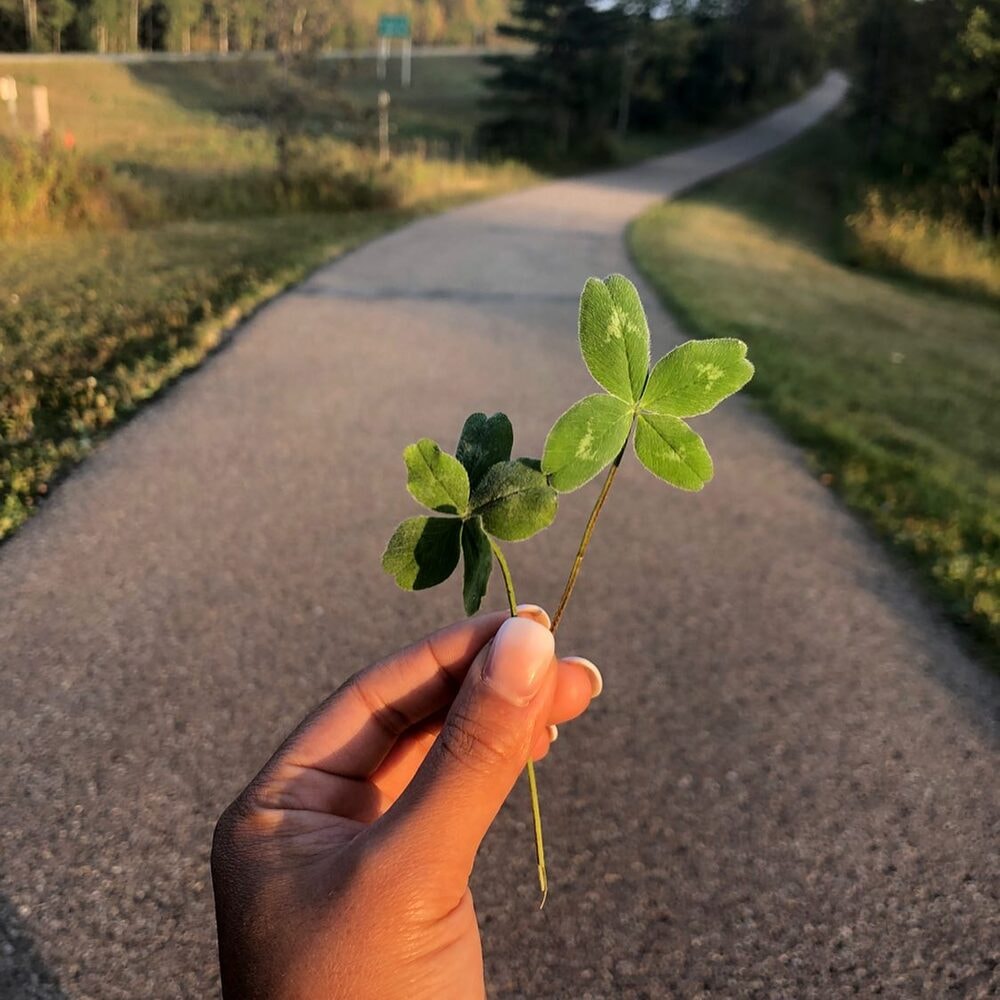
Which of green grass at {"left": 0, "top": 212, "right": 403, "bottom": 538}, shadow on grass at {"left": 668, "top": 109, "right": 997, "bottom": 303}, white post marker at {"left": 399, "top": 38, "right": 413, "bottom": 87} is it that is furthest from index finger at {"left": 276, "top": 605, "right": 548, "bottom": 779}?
white post marker at {"left": 399, "top": 38, "right": 413, "bottom": 87}

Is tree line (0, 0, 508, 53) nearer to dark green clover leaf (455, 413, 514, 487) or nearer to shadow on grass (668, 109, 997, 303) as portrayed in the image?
shadow on grass (668, 109, 997, 303)

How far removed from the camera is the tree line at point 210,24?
1409 centimetres

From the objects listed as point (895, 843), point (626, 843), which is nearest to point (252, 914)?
point (626, 843)

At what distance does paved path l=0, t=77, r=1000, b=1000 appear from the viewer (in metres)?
1.90

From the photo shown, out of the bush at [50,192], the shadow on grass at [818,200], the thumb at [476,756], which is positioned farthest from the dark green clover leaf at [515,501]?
the shadow on grass at [818,200]

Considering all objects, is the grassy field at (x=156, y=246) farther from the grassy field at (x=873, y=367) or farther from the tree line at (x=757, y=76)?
the tree line at (x=757, y=76)

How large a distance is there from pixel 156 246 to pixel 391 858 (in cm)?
1005

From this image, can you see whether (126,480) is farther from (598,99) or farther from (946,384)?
(598,99)

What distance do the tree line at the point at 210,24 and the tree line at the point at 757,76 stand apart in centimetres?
645

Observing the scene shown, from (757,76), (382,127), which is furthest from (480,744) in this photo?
(757,76)

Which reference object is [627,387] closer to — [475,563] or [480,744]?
[475,563]

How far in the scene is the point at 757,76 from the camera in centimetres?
4738

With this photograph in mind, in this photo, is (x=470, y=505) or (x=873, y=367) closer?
(x=470, y=505)

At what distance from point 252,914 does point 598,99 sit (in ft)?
104
